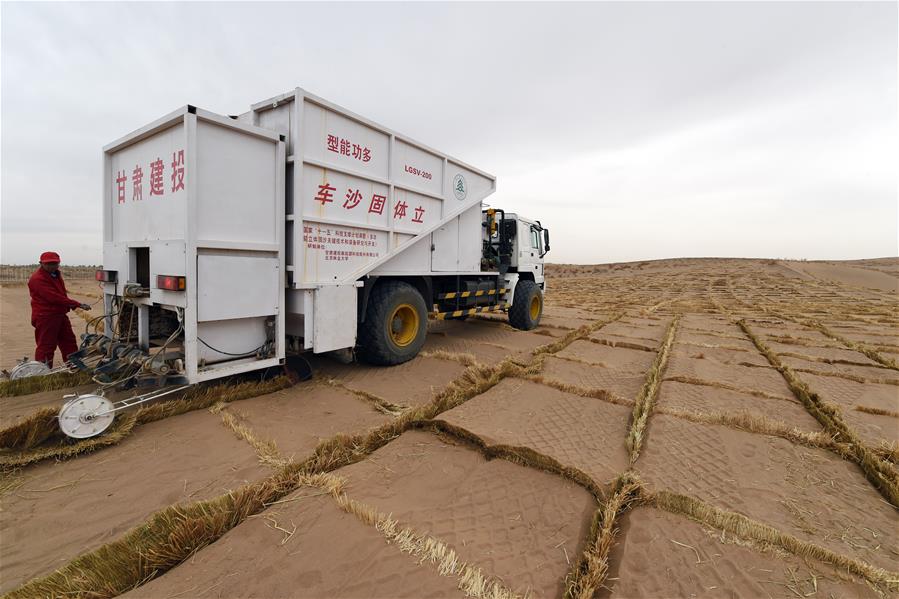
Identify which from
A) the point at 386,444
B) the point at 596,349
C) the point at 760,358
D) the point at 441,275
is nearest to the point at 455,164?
the point at 441,275

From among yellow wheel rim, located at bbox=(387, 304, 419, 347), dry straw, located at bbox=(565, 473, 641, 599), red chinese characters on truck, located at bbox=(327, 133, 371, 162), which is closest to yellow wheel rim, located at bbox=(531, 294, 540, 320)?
yellow wheel rim, located at bbox=(387, 304, 419, 347)

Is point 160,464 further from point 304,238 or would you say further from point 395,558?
point 304,238

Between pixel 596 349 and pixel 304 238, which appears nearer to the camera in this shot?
pixel 304 238

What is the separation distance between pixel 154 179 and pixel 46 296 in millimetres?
2295

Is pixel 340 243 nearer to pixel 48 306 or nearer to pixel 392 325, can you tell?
pixel 392 325

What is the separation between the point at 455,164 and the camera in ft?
21.7

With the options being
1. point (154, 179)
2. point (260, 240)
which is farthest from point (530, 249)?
point (154, 179)

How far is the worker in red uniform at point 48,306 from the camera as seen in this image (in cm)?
482

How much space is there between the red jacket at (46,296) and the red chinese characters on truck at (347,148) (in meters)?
3.57

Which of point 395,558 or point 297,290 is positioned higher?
point 297,290

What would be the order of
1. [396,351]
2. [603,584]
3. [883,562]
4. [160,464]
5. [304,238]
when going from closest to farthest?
[603,584]
[883,562]
[160,464]
[304,238]
[396,351]

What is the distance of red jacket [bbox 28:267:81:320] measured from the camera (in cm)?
481

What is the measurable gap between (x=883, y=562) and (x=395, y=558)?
97.7 inches

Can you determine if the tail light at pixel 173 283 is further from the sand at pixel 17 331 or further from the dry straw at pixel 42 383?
the sand at pixel 17 331
